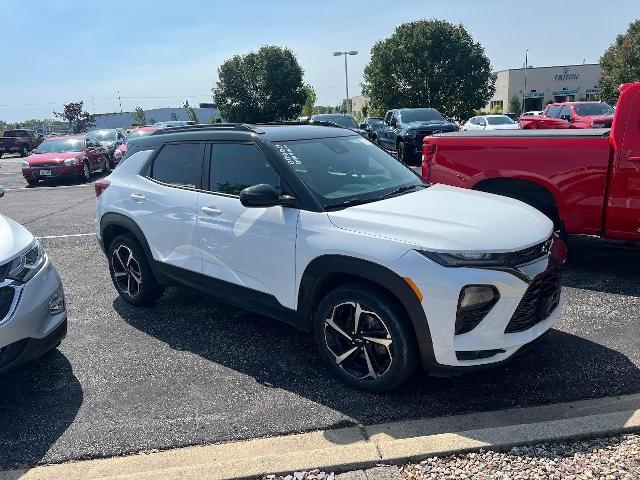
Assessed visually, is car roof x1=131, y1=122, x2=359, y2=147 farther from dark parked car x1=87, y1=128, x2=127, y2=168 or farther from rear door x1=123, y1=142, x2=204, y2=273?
dark parked car x1=87, y1=128, x2=127, y2=168

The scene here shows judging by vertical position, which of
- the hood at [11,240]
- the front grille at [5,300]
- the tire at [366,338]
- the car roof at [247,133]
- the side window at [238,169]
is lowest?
the tire at [366,338]

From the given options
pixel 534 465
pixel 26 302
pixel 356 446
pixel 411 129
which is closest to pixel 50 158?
pixel 411 129

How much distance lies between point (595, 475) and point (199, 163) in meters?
3.52

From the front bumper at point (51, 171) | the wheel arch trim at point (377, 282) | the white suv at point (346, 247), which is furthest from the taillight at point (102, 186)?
the front bumper at point (51, 171)

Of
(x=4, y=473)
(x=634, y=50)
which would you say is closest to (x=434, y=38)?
(x=634, y=50)

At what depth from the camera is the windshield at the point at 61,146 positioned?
17.1 meters

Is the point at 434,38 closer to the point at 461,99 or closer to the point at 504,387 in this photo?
the point at 461,99

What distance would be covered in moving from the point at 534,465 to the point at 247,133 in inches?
118

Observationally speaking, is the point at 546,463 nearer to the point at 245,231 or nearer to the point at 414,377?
the point at 414,377

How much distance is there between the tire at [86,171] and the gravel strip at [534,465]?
636 inches

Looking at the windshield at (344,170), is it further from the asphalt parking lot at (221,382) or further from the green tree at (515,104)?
the green tree at (515,104)

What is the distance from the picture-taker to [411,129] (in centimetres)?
1577

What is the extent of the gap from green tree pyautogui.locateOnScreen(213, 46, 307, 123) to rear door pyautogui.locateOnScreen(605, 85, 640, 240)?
44.1 m

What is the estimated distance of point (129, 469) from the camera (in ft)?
9.25
